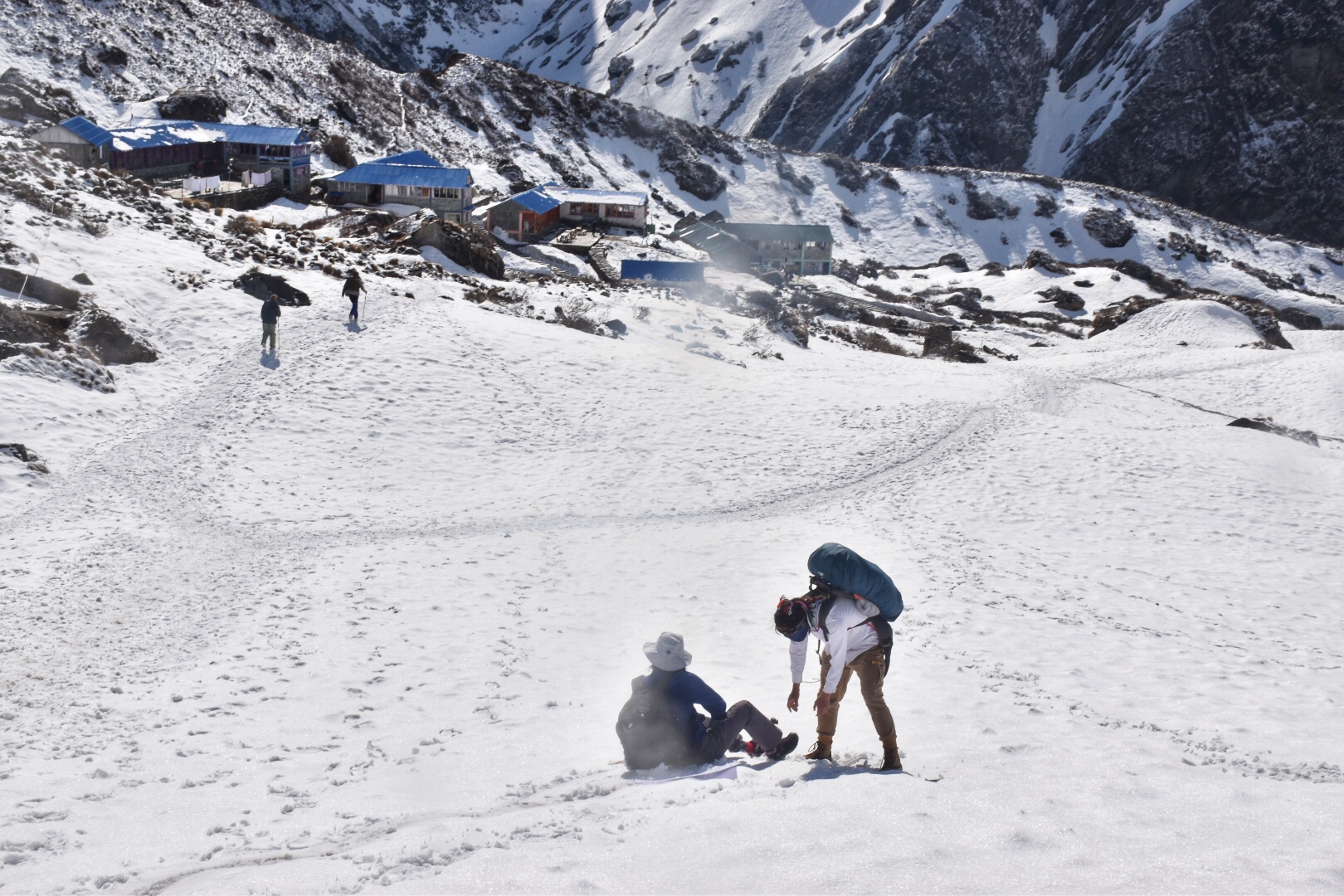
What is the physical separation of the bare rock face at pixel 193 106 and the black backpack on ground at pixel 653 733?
73254 mm

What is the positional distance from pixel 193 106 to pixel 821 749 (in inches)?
2957

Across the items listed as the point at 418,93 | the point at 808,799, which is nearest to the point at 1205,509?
the point at 808,799

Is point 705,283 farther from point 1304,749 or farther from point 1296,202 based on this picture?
point 1296,202

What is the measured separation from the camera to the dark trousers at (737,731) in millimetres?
7797

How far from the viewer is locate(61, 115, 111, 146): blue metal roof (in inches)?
2061

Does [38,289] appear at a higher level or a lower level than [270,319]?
higher

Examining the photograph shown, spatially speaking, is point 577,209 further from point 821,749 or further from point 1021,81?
point 1021,81

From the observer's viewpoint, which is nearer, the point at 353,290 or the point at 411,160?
the point at 353,290

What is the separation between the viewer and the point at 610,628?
13.1 meters

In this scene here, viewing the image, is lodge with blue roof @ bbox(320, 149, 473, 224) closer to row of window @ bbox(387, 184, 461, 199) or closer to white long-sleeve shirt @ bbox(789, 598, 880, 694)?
row of window @ bbox(387, 184, 461, 199)

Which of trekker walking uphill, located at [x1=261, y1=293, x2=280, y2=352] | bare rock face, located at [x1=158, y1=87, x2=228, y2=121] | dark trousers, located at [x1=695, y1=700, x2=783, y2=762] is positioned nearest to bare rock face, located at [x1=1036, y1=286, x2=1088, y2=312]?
trekker walking uphill, located at [x1=261, y1=293, x2=280, y2=352]

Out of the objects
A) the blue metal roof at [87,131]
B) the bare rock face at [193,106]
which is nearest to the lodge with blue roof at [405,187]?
the blue metal roof at [87,131]

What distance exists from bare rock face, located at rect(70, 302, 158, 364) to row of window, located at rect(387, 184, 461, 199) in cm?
3948

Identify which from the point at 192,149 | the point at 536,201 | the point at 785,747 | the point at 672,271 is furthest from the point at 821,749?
the point at 192,149
